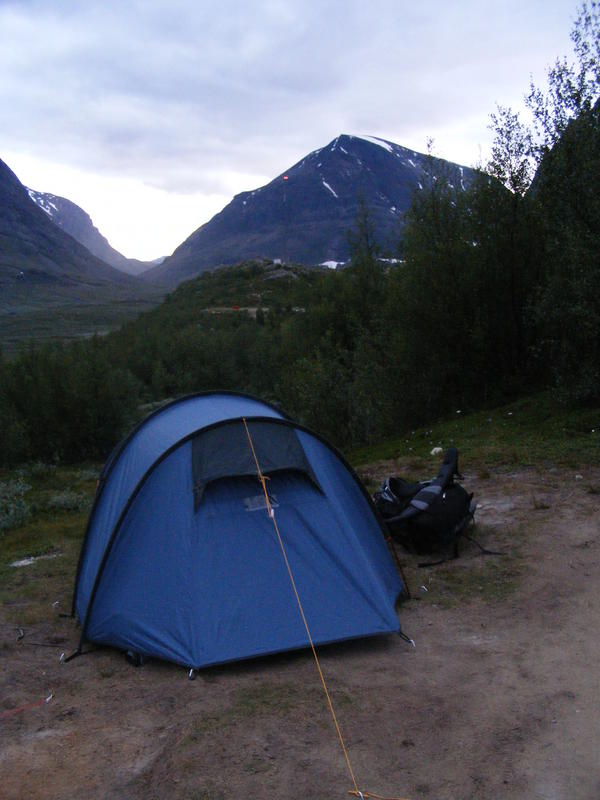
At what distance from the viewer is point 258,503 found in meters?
6.56

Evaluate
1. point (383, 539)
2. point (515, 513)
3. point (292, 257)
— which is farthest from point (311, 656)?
point (292, 257)

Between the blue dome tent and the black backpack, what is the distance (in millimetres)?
955

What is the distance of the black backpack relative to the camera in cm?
801

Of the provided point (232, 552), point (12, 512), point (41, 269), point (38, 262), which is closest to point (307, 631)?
point (232, 552)

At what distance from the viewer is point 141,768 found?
14.5ft

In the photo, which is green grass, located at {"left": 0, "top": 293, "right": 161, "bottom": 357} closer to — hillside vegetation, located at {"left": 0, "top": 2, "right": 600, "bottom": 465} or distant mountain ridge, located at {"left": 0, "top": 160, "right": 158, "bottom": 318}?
distant mountain ridge, located at {"left": 0, "top": 160, "right": 158, "bottom": 318}

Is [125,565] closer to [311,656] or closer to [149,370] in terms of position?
[311,656]

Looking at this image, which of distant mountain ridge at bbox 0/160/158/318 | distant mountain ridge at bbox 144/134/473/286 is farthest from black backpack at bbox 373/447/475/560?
distant mountain ridge at bbox 144/134/473/286

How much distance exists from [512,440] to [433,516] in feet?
20.3

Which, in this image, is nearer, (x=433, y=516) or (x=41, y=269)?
(x=433, y=516)

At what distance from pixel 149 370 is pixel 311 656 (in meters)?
32.8

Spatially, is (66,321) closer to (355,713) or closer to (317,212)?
(355,713)

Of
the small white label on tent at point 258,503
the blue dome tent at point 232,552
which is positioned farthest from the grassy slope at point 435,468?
the small white label on tent at point 258,503

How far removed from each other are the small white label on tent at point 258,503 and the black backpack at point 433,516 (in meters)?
2.06
